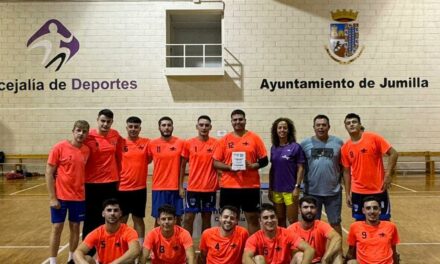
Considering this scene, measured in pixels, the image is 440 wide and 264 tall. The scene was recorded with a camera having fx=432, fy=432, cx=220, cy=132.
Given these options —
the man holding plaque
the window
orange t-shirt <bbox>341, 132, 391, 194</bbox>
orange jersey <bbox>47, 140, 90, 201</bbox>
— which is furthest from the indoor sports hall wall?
orange jersey <bbox>47, 140, 90, 201</bbox>

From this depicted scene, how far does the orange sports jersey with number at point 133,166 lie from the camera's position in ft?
19.1

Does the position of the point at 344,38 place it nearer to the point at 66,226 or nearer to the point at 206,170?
the point at 206,170

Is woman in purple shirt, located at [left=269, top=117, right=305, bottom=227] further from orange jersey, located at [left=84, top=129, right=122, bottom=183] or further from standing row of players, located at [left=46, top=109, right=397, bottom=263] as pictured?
orange jersey, located at [left=84, top=129, right=122, bottom=183]

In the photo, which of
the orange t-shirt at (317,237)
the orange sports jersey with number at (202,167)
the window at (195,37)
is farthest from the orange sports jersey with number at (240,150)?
the window at (195,37)

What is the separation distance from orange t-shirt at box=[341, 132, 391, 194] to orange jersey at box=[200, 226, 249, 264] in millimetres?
1680

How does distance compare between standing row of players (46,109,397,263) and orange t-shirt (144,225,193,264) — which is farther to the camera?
standing row of players (46,109,397,263)

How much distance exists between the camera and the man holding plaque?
5.58 meters

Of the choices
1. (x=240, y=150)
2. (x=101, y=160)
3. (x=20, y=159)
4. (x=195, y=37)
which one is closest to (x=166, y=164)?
(x=101, y=160)

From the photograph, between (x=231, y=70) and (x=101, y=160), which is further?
(x=231, y=70)

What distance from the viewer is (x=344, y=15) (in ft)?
52.2

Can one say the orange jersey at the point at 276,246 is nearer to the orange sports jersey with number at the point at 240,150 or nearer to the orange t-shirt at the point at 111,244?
the orange sports jersey with number at the point at 240,150

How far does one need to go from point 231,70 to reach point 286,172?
10858 mm

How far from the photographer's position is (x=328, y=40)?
15992 millimetres

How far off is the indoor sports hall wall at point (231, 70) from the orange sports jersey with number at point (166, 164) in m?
10.2
